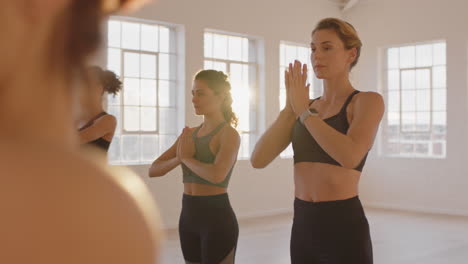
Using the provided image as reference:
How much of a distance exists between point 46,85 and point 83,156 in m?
0.04

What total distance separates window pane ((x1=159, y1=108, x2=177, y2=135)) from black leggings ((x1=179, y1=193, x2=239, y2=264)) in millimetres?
5554

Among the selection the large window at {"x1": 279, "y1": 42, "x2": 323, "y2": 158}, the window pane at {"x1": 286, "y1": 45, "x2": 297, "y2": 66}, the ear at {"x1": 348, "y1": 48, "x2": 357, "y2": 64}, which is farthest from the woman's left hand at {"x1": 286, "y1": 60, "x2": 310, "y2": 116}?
the window pane at {"x1": 286, "y1": 45, "x2": 297, "y2": 66}

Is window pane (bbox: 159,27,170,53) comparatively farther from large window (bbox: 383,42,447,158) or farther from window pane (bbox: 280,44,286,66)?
large window (bbox: 383,42,447,158)

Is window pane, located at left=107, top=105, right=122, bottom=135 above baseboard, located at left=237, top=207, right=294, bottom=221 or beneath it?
above

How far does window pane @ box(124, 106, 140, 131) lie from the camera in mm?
8336

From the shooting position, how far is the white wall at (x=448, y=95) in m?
9.99

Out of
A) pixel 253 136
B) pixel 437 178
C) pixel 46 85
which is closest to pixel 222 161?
pixel 46 85

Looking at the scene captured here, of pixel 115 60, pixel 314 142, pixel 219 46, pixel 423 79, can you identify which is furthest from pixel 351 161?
pixel 423 79

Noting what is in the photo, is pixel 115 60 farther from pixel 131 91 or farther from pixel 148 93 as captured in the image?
pixel 148 93

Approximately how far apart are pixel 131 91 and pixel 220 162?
5.34 meters

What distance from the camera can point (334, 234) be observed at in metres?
2.37

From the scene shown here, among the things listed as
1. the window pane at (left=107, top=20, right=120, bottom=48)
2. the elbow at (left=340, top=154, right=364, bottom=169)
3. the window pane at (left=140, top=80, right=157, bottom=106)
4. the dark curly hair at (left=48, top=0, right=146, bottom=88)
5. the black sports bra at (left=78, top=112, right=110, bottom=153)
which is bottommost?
the elbow at (left=340, top=154, right=364, bottom=169)

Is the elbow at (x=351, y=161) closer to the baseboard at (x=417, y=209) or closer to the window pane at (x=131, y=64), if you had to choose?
the window pane at (x=131, y=64)

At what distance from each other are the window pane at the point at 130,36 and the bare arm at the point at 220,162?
516 cm
